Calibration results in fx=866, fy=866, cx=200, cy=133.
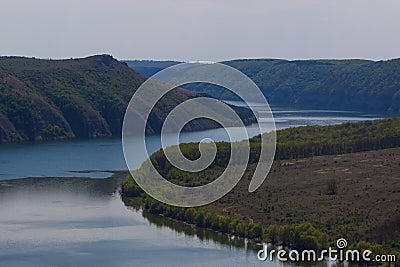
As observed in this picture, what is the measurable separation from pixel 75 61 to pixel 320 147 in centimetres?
5333

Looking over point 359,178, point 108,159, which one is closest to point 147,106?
point 108,159

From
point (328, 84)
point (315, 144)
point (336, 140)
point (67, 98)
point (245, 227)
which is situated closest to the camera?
point (245, 227)

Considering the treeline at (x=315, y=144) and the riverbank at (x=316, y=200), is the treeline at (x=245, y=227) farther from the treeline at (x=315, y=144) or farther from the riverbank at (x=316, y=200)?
the treeline at (x=315, y=144)

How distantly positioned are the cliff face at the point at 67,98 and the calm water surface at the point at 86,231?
22.6 meters

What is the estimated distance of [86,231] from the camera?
34.2 metres

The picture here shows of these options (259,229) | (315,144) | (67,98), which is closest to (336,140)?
(315,144)

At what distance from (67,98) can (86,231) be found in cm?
4902

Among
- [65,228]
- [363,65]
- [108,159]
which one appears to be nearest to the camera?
[65,228]

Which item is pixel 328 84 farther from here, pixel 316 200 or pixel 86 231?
pixel 86 231

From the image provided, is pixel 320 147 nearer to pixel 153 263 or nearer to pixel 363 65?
pixel 153 263

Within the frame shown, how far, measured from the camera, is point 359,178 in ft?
134

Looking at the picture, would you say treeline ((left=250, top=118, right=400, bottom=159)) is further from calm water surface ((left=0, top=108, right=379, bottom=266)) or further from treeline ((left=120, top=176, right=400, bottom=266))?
treeline ((left=120, top=176, right=400, bottom=266))

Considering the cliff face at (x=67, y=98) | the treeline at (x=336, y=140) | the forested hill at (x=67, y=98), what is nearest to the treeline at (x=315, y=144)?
the treeline at (x=336, y=140)

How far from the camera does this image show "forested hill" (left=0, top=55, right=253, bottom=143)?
75.4m
